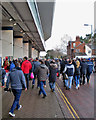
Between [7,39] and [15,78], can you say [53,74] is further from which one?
[7,39]

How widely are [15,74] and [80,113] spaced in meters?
2.79

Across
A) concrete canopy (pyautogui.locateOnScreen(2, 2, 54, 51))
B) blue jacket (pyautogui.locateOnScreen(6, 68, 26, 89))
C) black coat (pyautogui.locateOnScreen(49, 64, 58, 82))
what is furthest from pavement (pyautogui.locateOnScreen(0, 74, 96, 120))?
concrete canopy (pyautogui.locateOnScreen(2, 2, 54, 51))

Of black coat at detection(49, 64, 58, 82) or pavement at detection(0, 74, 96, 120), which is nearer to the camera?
pavement at detection(0, 74, 96, 120)

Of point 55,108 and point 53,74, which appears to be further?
point 53,74

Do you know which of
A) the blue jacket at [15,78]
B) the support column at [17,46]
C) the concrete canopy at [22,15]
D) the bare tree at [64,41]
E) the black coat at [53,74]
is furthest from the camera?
the bare tree at [64,41]

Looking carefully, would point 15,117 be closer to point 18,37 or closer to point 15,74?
point 15,74

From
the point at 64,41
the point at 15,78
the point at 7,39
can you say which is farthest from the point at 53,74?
the point at 64,41

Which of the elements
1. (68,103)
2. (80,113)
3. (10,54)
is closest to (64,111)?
(80,113)

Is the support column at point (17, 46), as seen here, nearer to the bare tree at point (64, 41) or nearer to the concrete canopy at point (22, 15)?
the concrete canopy at point (22, 15)

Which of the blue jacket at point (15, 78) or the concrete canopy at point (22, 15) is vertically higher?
the concrete canopy at point (22, 15)

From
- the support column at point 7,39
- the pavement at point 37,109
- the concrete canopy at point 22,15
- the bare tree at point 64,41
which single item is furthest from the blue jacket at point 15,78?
the bare tree at point 64,41

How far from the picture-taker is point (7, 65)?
35.4ft

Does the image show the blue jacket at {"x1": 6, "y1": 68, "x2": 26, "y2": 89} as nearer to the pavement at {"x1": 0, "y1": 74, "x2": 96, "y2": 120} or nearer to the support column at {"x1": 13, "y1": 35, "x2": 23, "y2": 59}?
the pavement at {"x1": 0, "y1": 74, "x2": 96, "y2": 120}

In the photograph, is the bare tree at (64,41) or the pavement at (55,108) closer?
the pavement at (55,108)
